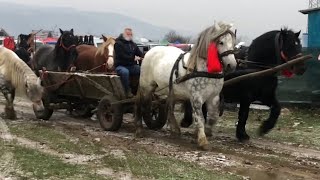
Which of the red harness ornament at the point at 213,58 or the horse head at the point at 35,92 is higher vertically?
the red harness ornament at the point at 213,58

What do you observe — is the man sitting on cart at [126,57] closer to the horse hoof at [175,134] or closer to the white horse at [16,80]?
the horse hoof at [175,134]

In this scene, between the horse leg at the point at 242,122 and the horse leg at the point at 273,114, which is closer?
the horse leg at the point at 273,114

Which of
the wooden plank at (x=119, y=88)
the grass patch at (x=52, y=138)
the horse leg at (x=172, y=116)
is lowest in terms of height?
the grass patch at (x=52, y=138)

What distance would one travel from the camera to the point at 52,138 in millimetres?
9289

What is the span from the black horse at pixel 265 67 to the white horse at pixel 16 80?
3.75 m

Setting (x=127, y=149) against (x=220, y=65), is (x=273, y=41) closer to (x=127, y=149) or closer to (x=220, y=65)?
(x=220, y=65)

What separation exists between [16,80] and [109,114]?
2.27 m

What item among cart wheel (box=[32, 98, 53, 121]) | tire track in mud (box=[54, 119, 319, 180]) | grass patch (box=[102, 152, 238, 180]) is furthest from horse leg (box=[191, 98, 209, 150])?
cart wheel (box=[32, 98, 53, 121])

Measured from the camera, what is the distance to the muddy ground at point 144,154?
6750 millimetres

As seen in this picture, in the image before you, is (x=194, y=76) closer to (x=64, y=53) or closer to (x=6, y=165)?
(x=6, y=165)

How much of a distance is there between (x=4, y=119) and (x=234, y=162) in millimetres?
6204

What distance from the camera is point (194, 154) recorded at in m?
8.07

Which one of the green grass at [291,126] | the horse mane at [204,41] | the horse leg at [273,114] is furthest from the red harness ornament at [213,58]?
the green grass at [291,126]

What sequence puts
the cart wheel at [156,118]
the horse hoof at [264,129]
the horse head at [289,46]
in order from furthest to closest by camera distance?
1. the cart wheel at [156,118]
2. the horse hoof at [264,129]
3. the horse head at [289,46]
